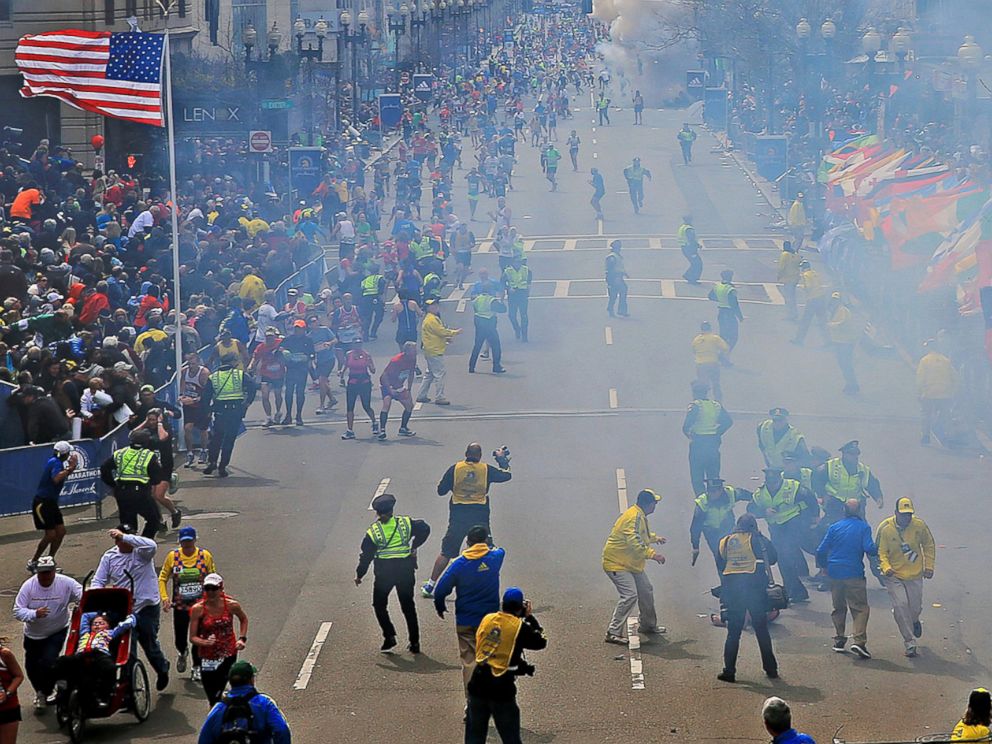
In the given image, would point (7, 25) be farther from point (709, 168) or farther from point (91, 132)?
point (709, 168)

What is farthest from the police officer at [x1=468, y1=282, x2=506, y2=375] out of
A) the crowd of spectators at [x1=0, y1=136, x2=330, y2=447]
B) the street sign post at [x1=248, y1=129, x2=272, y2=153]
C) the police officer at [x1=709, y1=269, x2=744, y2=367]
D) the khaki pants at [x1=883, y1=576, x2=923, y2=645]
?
the street sign post at [x1=248, y1=129, x2=272, y2=153]

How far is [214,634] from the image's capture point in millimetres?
11555

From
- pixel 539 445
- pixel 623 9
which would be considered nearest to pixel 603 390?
pixel 539 445

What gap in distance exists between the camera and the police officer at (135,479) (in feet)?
50.5

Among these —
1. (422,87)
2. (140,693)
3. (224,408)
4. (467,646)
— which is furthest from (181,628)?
(422,87)

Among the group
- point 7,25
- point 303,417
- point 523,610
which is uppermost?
point 7,25

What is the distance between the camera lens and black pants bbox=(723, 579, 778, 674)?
1260 cm

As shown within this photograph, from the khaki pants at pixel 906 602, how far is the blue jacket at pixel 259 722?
19.0 feet

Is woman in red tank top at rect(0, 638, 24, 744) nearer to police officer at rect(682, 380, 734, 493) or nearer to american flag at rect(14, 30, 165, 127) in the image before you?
police officer at rect(682, 380, 734, 493)

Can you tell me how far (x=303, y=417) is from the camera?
2356 centimetres

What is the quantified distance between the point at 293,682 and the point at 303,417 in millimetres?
11035

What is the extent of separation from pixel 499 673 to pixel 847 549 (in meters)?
4.06

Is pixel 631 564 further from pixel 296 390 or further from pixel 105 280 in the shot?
pixel 105 280

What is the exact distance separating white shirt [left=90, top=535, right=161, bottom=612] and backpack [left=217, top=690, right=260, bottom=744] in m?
3.25
